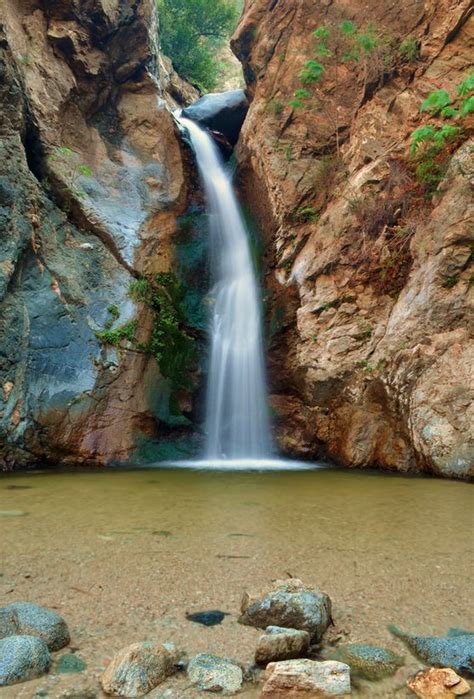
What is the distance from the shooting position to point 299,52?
40.6ft

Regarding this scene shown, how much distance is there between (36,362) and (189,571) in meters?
6.23

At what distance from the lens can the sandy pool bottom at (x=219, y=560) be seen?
218 centimetres

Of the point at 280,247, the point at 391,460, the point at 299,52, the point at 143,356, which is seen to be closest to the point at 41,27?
the point at 299,52

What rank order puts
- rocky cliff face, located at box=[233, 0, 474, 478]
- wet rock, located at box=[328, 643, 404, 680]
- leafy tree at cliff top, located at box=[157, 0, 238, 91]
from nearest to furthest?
wet rock, located at box=[328, 643, 404, 680]
rocky cliff face, located at box=[233, 0, 474, 478]
leafy tree at cliff top, located at box=[157, 0, 238, 91]

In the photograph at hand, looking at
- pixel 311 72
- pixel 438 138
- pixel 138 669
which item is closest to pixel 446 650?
pixel 138 669

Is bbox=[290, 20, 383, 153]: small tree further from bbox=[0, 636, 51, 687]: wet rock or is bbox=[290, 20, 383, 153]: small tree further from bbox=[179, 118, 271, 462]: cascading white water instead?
bbox=[0, 636, 51, 687]: wet rock

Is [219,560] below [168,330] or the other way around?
below

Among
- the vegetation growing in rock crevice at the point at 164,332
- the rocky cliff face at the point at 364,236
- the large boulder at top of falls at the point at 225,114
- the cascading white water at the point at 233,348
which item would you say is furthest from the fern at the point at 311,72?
the vegetation growing in rock crevice at the point at 164,332

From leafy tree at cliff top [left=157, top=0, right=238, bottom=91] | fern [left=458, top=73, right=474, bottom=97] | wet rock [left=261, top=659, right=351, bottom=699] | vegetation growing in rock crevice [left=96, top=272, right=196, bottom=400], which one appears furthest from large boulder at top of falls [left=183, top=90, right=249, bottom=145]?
wet rock [left=261, top=659, right=351, bottom=699]

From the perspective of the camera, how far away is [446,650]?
1957mm

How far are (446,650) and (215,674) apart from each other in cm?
95

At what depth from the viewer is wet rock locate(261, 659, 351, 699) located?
1704 millimetres

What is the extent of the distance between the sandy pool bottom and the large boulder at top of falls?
1401 centimetres

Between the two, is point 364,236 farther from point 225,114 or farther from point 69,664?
point 225,114
